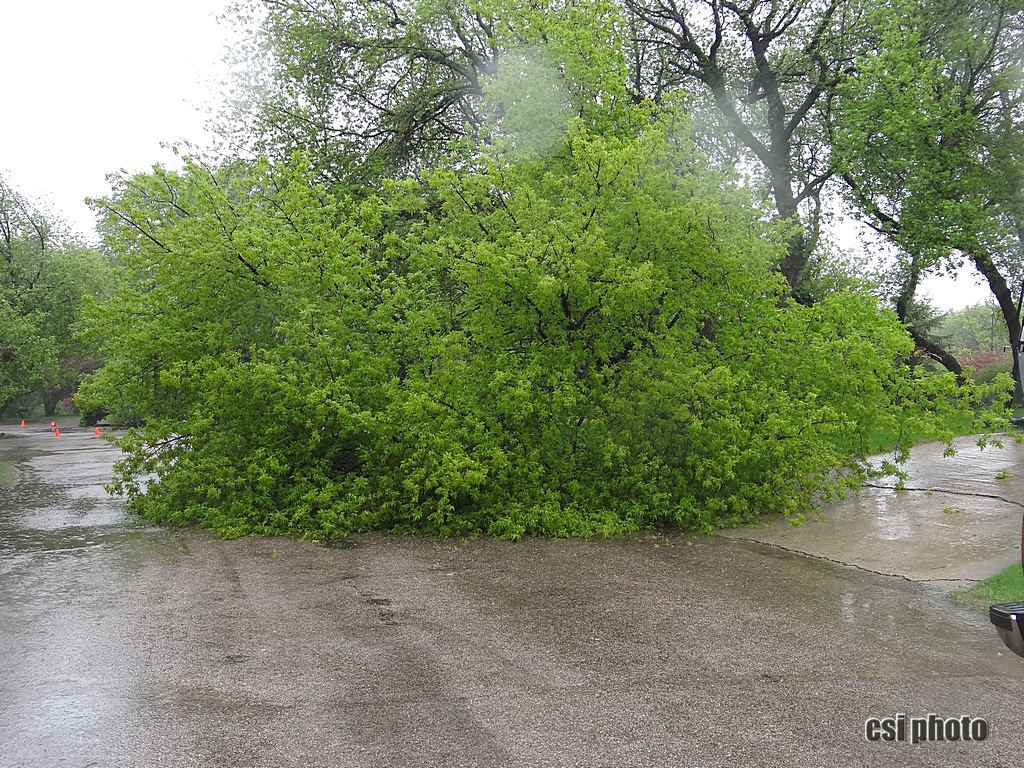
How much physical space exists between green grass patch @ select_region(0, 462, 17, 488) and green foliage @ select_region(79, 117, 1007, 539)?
732cm

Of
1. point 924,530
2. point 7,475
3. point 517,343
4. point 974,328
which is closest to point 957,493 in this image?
point 924,530

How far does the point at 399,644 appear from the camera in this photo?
5.29 meters

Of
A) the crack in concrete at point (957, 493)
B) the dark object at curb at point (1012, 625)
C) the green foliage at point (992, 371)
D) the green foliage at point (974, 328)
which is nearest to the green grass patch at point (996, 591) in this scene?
the dark object at curb at point (1012, 625)

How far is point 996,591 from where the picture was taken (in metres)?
6.07

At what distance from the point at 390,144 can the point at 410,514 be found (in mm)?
9489

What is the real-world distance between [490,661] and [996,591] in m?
3.93

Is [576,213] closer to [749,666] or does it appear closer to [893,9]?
[749,666]

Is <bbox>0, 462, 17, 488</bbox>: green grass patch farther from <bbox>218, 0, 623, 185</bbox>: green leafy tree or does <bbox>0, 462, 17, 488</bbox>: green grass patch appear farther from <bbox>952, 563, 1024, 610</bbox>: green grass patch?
<bbox>952, 563, 1024, 610</bbox>: green grass patch

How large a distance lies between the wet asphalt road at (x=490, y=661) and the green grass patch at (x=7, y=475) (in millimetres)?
8842

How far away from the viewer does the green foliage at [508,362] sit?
8.76m

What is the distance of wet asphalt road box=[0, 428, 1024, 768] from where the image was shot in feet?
12.2

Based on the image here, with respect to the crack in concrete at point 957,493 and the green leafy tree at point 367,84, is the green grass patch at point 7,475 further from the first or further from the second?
the crack in concrete at point 957,493

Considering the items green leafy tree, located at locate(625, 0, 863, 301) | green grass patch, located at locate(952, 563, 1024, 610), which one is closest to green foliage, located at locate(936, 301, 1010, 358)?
green leafy tree, located at locate(625, 0, 863, 301)

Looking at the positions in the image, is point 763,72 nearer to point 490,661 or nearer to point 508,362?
point 508,362
